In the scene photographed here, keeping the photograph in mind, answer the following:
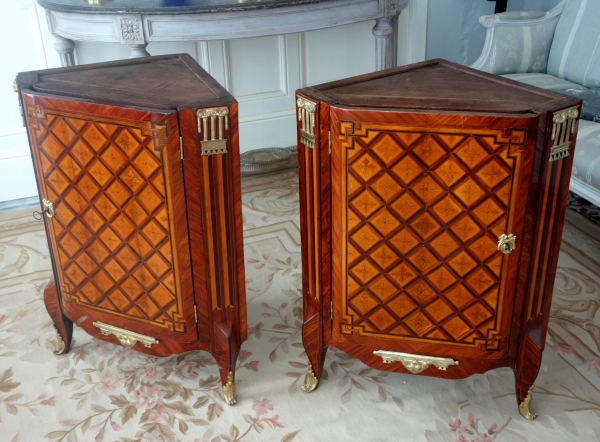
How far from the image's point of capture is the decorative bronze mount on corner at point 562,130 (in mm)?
1415

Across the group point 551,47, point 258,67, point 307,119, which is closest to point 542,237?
point 307,119

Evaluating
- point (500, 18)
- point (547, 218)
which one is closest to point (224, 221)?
point (547, 218)

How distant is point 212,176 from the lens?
1.58 meters

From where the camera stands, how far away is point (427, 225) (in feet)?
5.06

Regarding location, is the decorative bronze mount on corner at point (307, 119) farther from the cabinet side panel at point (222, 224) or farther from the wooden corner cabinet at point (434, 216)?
the cabinet side panel at point (222, 224)

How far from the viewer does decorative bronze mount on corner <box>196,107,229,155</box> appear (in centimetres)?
151

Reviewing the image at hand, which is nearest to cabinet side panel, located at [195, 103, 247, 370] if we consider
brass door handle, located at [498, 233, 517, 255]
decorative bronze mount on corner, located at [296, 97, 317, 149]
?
decorative bronze mount on corner, located at [296, 97, 317, 149]

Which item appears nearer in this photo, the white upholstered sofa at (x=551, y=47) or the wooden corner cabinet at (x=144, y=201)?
the wooden corner cabinet at (x=144, y=201)

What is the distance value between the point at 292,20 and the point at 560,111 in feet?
4.11

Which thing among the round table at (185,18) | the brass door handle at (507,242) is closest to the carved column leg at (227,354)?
the brass door handle at (507,242)

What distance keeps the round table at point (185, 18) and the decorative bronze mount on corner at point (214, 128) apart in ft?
2.96

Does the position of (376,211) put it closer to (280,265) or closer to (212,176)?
(212,176)

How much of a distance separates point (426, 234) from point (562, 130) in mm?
375

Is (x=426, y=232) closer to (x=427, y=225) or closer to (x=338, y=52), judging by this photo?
(x=427, y=225)
